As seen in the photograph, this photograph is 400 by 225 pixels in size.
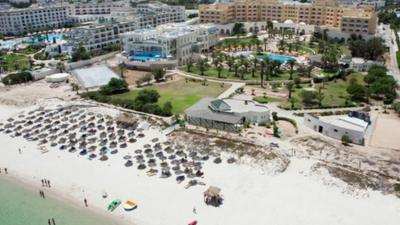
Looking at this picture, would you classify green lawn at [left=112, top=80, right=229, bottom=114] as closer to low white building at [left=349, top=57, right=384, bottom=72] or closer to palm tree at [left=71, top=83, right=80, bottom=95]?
palm tree at [left=71, top=83, right=80, bottom=95]

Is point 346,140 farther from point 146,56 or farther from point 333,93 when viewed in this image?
point 146,56

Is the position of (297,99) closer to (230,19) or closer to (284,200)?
(284,200)

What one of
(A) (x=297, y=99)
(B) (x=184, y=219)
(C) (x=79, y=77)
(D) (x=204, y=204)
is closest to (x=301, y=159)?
(D) (x=204, y=204)

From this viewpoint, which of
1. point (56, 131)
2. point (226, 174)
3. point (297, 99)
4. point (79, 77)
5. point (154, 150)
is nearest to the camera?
point (226, 174)

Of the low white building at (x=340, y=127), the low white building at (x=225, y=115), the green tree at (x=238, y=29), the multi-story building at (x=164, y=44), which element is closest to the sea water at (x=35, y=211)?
the low white building at (x=225, y=115)

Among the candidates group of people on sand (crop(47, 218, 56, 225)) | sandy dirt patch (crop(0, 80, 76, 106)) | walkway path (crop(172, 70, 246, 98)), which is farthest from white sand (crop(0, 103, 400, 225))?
walkway path (crop(172, 70, 246, 98))

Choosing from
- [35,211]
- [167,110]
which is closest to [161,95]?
[167,110]
